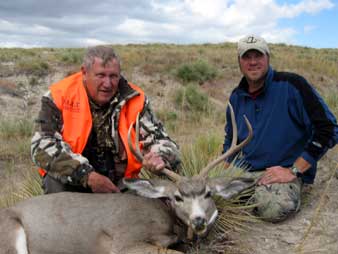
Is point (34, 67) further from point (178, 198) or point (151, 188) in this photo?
point (178, 198)

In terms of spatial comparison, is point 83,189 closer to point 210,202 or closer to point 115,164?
point 115,164

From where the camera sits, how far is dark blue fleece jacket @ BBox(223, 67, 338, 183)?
4855 mm

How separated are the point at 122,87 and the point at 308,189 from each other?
94.4 inches

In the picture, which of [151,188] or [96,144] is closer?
[151,188]

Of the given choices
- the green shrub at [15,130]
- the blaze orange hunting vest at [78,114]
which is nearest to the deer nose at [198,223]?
the blaze orange hunting vest at [78,114]

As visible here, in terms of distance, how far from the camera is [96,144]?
16.5ft

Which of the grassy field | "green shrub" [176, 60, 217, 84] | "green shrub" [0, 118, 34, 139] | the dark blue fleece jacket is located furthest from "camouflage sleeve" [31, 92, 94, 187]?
"green shrub" [176, 60, 217, 84]

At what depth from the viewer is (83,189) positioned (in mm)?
4898

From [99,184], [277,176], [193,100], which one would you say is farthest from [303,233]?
[193,100]

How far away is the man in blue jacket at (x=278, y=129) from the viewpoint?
4852 mm

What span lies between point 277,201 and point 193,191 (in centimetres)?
124

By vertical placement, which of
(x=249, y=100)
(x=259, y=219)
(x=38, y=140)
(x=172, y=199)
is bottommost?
(x=259, y=219)

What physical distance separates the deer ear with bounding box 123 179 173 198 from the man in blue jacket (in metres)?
1.16

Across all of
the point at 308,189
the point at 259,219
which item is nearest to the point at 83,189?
the point at 259,219
